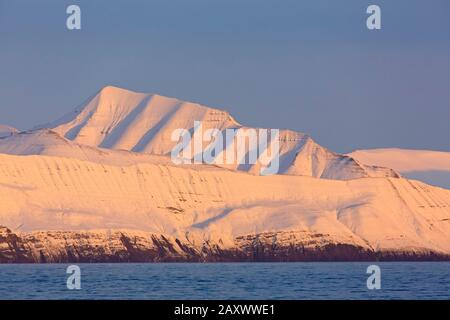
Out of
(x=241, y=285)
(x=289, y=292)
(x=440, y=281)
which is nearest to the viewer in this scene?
(x=289, y=292)

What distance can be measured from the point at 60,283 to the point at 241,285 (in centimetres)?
1616

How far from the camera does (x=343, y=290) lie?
113000mm
